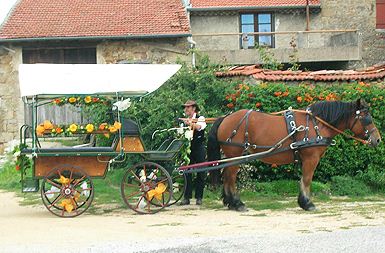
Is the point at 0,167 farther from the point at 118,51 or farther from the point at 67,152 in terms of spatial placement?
the point at 67,152

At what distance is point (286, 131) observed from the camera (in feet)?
36.8

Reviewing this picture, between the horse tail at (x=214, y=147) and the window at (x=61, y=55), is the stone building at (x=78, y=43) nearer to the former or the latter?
the window at (x=61, y=55)

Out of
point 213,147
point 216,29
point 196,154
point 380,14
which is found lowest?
point 196,154


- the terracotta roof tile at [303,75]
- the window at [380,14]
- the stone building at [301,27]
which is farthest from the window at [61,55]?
the window at [380,14]

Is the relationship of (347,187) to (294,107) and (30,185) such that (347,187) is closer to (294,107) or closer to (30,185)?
(294,107)

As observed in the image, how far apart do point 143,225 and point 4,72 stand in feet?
39.7

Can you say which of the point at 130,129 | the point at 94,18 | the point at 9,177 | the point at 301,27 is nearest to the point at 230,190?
the point at 130,129

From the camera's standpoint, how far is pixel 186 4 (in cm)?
2402

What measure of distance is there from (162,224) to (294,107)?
447 centimetres

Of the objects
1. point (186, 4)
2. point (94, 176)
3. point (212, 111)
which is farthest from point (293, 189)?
point (186, 4)

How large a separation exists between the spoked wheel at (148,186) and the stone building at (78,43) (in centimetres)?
897

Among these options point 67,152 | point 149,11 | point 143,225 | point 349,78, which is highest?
point 149,11

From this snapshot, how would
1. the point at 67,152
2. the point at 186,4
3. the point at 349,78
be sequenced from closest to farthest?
1. the point at 67,152
2. the point at 349,78
3. the point at 186,4

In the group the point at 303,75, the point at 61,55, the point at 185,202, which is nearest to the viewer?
the point at 185,202
